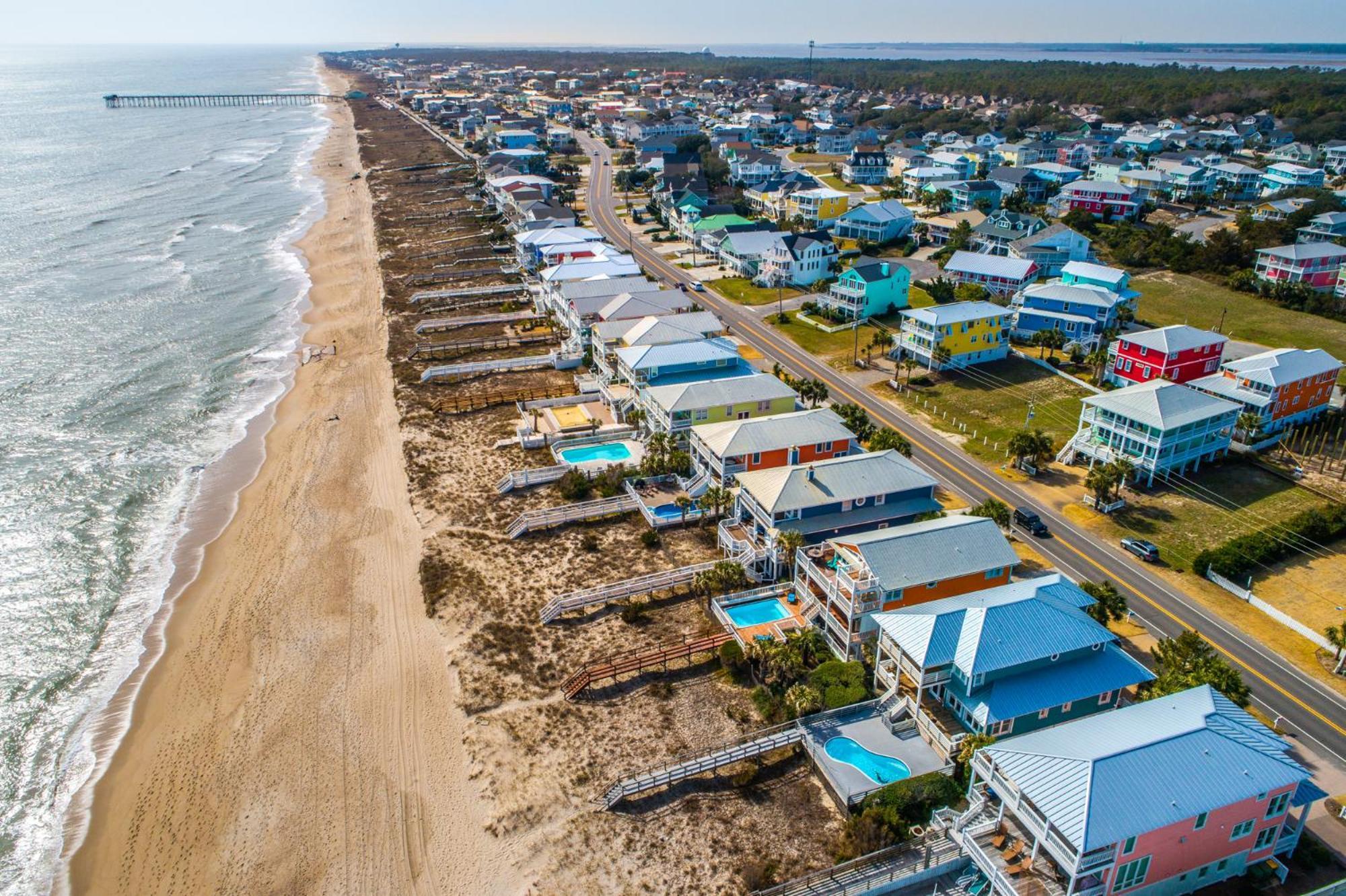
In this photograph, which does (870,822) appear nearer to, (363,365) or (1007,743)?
(1007,743)

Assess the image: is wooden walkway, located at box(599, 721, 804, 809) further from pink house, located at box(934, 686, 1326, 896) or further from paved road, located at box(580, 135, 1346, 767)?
paved road, located at box(580, 135, 1346, 767)

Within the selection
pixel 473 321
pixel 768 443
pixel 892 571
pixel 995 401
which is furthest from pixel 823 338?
pixel 892 571

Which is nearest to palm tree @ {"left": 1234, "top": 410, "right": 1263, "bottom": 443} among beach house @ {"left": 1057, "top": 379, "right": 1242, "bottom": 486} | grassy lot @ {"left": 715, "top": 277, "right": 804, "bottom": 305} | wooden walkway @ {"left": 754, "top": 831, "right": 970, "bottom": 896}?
beach house @ {"left": 1057, "top": 379, "right": 1242, "bottom": 486}

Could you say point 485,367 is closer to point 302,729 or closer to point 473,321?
point 473,321

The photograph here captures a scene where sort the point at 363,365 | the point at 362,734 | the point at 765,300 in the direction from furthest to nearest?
the point at 765,300
the point at 363,365
the point at 362,734

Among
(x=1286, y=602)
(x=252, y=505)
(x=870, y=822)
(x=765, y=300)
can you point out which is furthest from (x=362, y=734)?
(x=765, y=300)

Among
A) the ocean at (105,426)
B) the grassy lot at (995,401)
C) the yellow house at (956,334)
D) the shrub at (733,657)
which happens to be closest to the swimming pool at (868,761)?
the shrub at (733,657)

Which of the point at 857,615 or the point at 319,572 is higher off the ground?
the point at 857,615
